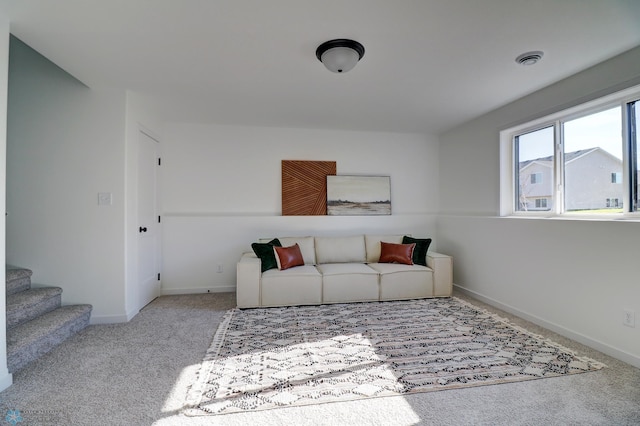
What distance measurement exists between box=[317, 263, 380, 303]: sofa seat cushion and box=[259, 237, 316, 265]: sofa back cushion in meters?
0.39

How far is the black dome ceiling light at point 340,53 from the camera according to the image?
2.26 m

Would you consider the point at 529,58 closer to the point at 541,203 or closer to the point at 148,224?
the point at 541,203

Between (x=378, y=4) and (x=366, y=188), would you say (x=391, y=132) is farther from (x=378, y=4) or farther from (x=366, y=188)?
(x=378, y=4)

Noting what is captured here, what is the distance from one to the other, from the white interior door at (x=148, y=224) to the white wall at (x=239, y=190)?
0.24 m

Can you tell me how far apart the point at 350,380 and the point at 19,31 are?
3.23 metres

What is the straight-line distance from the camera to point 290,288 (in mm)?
3711

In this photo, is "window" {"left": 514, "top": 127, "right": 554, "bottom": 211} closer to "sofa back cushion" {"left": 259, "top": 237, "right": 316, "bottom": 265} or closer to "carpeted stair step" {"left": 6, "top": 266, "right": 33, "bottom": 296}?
"sofa back cushion" {"left": 259, "top": 237, "right": 316, "bottom": 265}

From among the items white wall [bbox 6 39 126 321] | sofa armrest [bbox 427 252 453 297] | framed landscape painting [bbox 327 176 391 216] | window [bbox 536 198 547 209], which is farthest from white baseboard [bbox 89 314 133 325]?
window [bbox 536 198 547 209]

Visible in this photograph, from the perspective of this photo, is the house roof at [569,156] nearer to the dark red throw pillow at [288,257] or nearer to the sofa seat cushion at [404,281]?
the sofa seat cushion at [404,281]

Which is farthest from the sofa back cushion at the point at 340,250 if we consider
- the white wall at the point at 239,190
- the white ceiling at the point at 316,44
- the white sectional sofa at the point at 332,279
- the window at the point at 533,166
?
the window at the point at 533,166

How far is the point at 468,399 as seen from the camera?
1.90 m

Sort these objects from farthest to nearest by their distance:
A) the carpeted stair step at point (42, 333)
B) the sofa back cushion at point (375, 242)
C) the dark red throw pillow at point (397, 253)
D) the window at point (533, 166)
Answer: the sofa back cushion at point (375, 242), the dark red throw pillow at point (397, 253), the window at point (533, 166), the carpeted stair step at point (42, 333)

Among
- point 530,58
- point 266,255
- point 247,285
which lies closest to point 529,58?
point 530,58

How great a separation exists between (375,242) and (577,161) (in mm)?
2426
